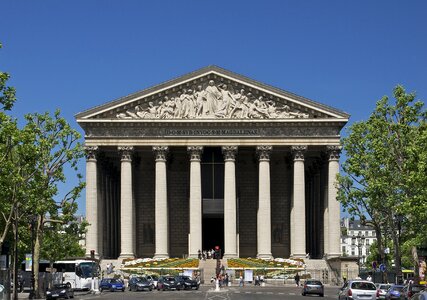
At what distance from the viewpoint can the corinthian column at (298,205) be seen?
105812 mm

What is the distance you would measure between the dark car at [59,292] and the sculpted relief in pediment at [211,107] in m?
39.6

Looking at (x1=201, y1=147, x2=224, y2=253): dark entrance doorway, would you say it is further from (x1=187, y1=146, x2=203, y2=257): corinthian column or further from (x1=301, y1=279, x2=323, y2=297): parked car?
(x1=301, y1=279, x2=323, y2=297): parked car

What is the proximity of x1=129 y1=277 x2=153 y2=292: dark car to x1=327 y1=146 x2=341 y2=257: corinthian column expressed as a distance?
26.3 metres

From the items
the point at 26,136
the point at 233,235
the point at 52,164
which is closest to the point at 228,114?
the point at 233,235

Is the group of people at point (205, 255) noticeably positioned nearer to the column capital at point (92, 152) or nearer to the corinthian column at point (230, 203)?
the corinthian column at point (230, 203)

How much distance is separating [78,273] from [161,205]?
21.4m

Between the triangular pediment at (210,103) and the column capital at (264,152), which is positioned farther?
the column capital at (264,152)

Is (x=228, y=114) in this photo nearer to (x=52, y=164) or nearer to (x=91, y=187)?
(x=91, y=187)

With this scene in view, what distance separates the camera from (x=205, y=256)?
341 ft

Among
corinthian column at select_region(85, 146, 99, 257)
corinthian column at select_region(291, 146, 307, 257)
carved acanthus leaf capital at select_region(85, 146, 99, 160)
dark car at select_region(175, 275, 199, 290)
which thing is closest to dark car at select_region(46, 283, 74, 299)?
dark car at select_region(175, 275, 199, 290)

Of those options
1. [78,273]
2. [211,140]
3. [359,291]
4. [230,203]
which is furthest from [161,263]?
[359,291]

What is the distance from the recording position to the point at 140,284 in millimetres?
85938

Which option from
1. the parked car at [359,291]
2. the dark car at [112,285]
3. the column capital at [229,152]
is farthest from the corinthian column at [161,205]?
the parked car at [359,291]

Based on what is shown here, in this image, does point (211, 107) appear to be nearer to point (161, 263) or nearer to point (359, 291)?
point (161, 263)
